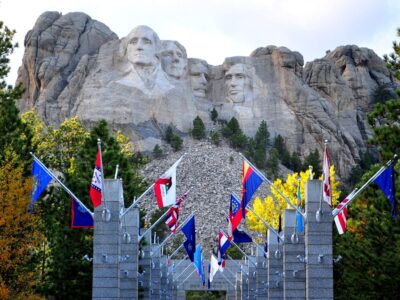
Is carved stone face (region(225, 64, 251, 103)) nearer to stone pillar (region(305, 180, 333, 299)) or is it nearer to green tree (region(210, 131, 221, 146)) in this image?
green tree (region(210, 131, 221, 146))

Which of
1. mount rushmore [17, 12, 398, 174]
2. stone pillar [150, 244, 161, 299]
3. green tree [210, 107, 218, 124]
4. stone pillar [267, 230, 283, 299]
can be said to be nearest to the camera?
stone pillar [267, 230, 283, 299]

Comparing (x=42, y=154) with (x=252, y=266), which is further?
(x=42, y=154)

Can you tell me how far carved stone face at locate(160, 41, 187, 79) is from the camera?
124 metres

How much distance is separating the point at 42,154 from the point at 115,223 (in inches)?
1473

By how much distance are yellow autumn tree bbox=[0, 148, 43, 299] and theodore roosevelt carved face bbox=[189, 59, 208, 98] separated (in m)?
82.9

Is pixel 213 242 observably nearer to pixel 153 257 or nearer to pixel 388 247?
pixel 153 257

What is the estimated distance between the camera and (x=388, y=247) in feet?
144

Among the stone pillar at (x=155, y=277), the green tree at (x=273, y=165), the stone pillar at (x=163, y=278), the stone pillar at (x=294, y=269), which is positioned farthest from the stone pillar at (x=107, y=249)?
the green tree at (x=273, y=165)

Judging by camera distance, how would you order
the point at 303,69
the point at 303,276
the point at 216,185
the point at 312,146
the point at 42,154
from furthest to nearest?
1. the point at 303,69
2. the point at 312,146
3. the point at 216,185
4. the point at 42,154
5. the point at 303,276

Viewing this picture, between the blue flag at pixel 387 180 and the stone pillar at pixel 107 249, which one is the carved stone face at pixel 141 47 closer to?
the stone pillar at pixel 107 249

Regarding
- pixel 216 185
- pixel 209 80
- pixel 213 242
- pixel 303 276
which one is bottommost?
pixel 303 276

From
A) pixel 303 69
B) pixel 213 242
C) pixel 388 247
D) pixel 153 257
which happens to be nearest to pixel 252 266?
pixel 153 257

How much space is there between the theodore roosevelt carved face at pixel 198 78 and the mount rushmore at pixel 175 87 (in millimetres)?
122

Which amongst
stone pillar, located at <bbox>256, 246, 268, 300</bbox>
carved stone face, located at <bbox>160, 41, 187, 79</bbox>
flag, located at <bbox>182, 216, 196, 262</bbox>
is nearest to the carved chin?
carved stone face, located at <bbox>160, 41, 187, 79</bbox>
